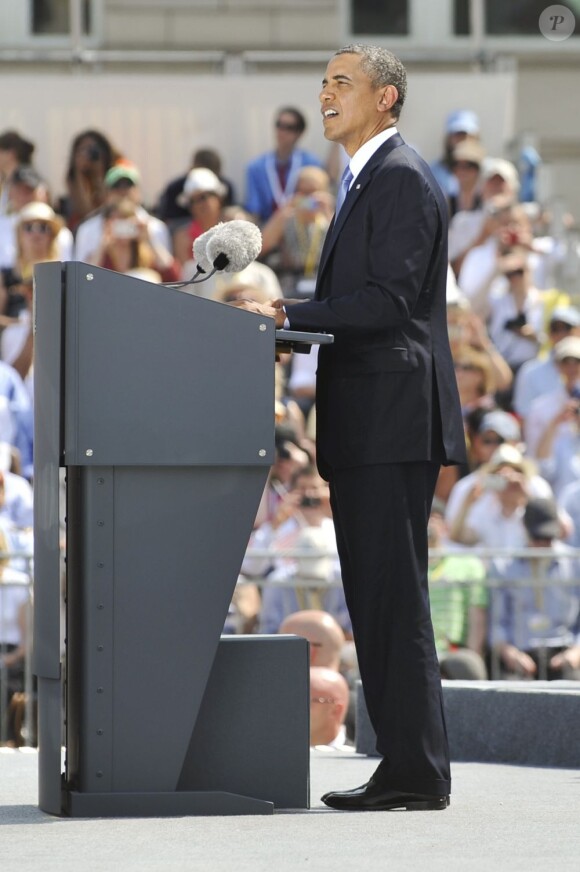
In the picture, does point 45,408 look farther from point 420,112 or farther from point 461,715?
point 420,112

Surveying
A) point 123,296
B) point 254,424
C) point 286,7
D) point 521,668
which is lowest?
point 521,668

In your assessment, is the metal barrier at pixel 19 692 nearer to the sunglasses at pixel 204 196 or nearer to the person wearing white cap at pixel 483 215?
the sunglasses at pixel 204 196

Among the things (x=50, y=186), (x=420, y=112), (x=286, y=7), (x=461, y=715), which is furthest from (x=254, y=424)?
(x=286, y=7)

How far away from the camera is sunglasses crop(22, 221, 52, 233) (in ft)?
43.1

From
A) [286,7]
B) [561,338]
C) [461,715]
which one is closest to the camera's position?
[461,715]

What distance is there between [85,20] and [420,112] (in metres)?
5.49

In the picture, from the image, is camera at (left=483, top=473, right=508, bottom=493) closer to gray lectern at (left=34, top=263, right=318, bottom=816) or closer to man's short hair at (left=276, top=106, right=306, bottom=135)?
man's short hair at (left=276, top=106, right=306, bottom=135)

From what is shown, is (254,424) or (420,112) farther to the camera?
(420,112)

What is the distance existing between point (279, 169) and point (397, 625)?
417 inches

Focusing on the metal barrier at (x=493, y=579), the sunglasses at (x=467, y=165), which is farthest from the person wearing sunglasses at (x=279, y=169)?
the metal barrier at (x=493, y=579)

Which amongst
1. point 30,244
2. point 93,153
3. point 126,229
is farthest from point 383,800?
point 93,153

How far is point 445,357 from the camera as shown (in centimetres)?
495

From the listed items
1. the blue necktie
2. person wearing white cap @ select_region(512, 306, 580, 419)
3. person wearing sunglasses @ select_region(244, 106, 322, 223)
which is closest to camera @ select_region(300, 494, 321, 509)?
person wearing white cap @ select_region(512, 306, 580, 419)

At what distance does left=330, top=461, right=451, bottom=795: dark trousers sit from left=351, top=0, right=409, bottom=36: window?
19.4 m
